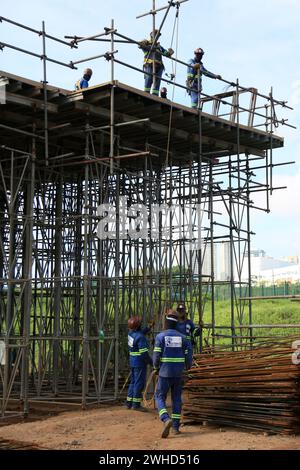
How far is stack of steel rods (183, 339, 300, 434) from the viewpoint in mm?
10156

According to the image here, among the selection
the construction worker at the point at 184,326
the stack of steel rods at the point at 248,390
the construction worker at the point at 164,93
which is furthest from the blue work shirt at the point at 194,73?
the stack of steel rods at the point at 248,390

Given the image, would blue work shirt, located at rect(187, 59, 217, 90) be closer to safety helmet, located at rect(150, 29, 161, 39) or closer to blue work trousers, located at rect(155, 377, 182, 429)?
safety helmet, located at rect(150, 29, 161, 39)

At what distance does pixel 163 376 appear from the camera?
10.8 meters

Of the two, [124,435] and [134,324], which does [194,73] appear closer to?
[134,324]

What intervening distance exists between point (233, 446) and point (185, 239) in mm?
9690

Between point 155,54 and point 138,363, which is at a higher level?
point 155,54

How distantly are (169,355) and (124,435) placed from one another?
1.49 meters

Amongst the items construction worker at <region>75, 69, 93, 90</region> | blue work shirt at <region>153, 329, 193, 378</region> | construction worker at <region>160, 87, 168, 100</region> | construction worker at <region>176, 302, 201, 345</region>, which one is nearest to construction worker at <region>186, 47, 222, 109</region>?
construction worker at <region>160, 87, 168, 100</region>

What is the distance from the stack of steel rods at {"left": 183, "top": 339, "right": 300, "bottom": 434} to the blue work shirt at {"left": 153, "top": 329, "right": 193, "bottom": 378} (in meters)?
0.66

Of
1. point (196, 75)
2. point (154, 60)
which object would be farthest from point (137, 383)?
point (196, 75)

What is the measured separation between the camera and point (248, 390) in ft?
35.0
